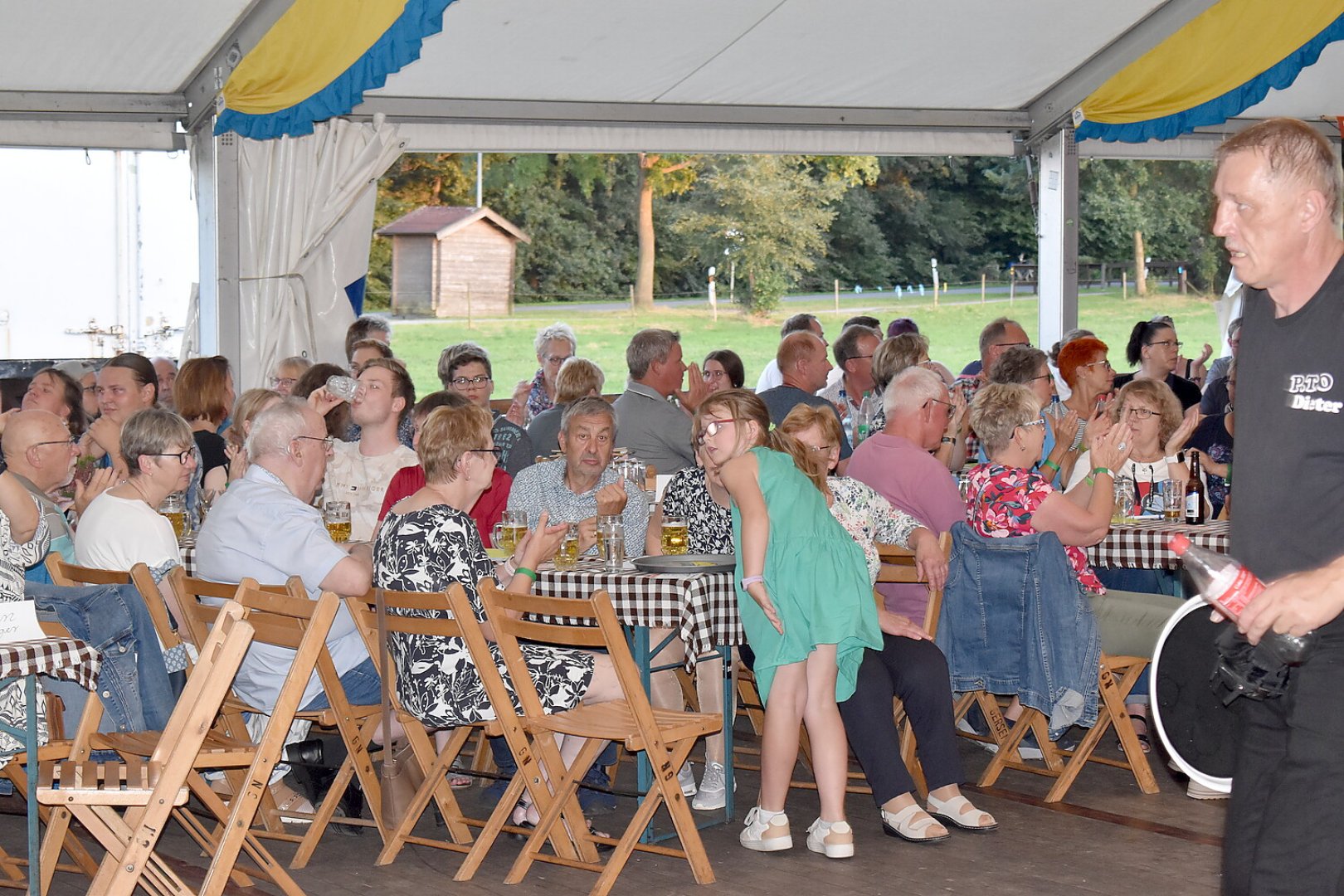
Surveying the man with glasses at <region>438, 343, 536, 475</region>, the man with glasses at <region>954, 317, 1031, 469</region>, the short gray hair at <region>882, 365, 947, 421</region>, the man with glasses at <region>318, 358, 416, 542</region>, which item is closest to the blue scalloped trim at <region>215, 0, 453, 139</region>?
the man with glasses at <region>438, 343, 536, 475</region>

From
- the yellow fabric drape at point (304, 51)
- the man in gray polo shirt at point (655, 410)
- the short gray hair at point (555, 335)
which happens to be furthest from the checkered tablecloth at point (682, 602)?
the short gray hair at point (555, 335)

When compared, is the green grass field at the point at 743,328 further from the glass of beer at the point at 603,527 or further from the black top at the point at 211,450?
the glass of beer at the point at 603,527

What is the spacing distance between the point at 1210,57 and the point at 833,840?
6322 millimetres

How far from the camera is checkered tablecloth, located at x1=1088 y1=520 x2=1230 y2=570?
501 cm

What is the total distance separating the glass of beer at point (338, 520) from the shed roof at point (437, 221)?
15336mm

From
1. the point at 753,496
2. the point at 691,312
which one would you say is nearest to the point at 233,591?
the point at 753,496

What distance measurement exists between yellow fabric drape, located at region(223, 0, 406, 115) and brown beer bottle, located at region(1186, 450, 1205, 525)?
3.72m

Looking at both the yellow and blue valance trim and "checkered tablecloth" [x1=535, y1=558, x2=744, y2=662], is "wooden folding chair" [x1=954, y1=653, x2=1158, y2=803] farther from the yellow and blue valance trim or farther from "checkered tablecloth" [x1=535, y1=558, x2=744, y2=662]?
the yellow and blue valance trim

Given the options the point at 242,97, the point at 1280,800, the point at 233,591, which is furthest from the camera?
the point at 242,97

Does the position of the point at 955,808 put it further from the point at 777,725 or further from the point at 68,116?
the point at 68,116

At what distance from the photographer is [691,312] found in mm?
22781

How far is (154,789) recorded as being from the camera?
10.9ft

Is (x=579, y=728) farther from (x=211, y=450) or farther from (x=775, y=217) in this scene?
(x=775, y=217)

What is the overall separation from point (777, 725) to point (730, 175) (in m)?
18.8
